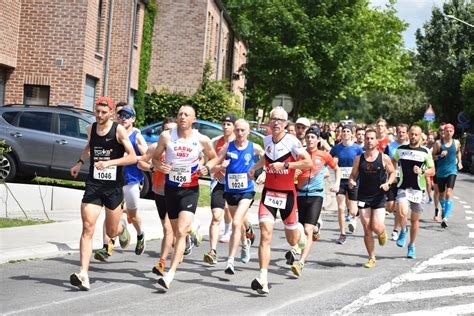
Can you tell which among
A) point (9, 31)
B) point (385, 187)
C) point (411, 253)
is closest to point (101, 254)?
point (385, 187)

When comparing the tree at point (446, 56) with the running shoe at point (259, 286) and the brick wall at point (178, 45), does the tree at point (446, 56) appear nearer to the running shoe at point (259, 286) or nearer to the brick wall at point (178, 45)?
the brick wall at point (178, 45)

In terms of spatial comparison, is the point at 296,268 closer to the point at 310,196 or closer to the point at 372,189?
the point at 310,196

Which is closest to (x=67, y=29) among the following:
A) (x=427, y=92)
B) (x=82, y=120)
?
(x=82, y=120)

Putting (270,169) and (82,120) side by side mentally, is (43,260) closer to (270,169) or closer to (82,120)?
(270,169)

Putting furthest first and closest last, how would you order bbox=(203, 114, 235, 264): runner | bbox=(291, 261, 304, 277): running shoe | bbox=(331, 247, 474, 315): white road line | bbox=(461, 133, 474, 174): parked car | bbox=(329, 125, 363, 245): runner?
1. bbox=(461, 133, 474, 174): parked car
2. bbox=(329, 125, 363, 245): runner
3. bbox=(203, 114, 235, 264): runner
4. bbox=(291, 261, 304, 277): running shoe
5. bbox=(331, 247, 474, 315): white road line

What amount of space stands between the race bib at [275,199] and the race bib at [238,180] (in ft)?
3.42

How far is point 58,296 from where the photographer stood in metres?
8.27

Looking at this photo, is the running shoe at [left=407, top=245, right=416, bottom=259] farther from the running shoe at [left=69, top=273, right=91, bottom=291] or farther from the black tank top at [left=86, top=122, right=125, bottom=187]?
the running shoe at [left=69, top=273, right=91, bottom=291]

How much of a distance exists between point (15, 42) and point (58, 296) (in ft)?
54.2

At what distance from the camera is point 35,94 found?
79.8 ft

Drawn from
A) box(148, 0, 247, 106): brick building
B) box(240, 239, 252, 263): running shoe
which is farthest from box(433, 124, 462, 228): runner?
box(148, 0, 247, 106): brick building

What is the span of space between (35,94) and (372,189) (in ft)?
49.7

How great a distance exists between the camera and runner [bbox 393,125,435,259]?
12.5 metres

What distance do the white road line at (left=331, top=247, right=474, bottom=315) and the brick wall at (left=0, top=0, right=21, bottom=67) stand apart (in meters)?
14.0
